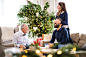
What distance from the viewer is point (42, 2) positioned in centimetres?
504

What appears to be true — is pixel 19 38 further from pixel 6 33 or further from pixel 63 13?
pixel 63 13

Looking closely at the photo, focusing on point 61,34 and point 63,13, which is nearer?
point 61,34

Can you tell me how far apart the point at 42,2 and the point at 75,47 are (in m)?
4.71

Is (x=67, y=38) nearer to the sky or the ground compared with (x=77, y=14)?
nearer to the ground

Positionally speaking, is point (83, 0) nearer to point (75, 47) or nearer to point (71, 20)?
point (71, 20)

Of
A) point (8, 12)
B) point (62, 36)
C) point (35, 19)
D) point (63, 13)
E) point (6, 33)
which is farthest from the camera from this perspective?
point (8, 12)

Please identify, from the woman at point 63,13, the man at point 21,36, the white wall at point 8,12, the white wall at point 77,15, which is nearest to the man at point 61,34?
the woman at point 63,13

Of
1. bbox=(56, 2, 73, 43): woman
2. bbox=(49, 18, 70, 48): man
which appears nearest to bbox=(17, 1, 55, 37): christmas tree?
bbox=(56, 2, 73, 43): woman

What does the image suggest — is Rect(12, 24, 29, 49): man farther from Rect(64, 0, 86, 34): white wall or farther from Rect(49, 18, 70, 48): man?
Rect(64, 0, 86, 34): white wall

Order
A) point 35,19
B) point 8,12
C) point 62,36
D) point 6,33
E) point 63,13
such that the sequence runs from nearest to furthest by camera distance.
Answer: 1. point 62,36
2. point 63,13
3. point 6,33
4. point 35,19
5. point 8,12

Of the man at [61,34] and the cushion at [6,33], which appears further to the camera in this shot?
the cushion at [6,33]

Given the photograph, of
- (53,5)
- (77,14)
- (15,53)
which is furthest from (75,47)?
(53,5)

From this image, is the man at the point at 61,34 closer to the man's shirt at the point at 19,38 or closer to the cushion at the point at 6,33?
the man's shirt at the point at 19,38

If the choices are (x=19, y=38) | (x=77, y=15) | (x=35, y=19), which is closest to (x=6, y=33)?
(x=19, y=38)
